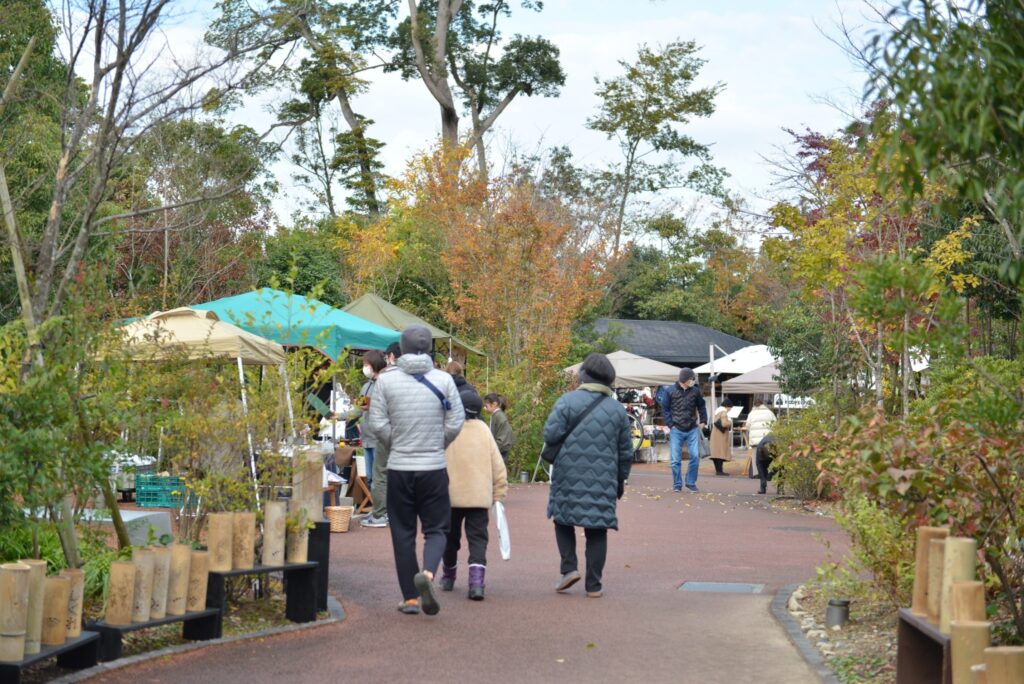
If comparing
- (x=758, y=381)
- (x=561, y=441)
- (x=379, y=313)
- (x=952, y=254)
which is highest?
(x=952, y=254)

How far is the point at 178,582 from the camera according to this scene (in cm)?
710

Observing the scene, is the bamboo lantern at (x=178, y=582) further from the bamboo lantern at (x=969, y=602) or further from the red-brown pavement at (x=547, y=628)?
the bamboo lantern at (x=969, y=602)

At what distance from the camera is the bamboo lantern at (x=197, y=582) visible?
7.27 meters

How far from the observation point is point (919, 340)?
5.27 meters

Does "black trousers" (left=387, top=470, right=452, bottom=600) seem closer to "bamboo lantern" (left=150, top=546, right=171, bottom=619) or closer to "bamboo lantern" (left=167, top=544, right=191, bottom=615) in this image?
"bamboo lantern" (left=167, top=544, right=191, bottom=615)

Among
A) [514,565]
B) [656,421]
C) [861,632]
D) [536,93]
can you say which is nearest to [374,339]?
[514,565]

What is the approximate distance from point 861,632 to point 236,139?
72.8 feet

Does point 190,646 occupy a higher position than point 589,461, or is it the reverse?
point 589,461

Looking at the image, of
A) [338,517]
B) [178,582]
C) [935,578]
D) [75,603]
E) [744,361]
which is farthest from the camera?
[744,361]

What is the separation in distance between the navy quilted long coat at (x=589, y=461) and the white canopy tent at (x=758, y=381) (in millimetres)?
22759

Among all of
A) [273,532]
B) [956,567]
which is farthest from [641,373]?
[956,567]

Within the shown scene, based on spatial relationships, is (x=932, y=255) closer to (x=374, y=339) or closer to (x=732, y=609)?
(x=374, y=339)

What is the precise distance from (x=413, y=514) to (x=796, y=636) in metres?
2.60

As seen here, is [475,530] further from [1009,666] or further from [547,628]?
[1009,666]
